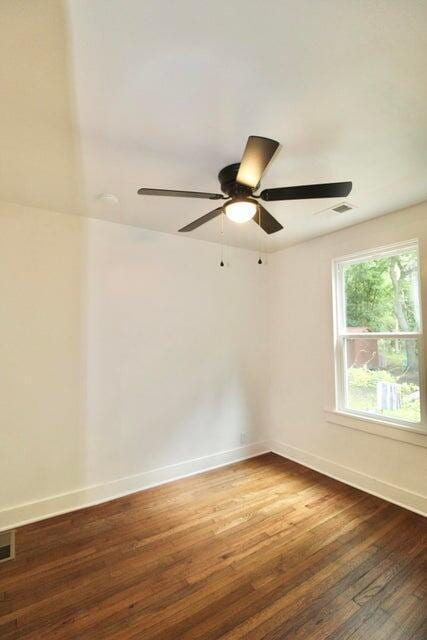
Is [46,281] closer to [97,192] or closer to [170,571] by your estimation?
[97,192]

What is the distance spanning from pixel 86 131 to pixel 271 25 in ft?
3.51

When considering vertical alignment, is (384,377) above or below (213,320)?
below

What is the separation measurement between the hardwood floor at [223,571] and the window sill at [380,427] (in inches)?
23.3

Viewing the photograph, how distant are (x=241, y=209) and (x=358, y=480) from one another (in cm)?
281

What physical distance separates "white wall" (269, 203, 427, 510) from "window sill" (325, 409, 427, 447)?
50 millimetres

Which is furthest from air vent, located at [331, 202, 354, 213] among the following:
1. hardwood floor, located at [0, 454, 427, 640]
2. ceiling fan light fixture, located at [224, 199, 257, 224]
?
hardwood floor, located at [0, 454, 427, 640]

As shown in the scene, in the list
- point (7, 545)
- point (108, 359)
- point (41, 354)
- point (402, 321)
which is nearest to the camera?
point (7, 545)

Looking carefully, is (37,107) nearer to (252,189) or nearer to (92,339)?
(252,189)

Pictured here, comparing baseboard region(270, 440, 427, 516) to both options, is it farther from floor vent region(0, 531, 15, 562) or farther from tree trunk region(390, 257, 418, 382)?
floor vent region(0, 531, 15, 562)

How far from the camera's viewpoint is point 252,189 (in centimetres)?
181

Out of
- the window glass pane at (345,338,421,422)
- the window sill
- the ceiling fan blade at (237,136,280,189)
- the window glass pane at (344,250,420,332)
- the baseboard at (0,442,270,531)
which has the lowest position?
the baseboard at (0,442,270,531)

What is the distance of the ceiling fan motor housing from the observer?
1.80 metres

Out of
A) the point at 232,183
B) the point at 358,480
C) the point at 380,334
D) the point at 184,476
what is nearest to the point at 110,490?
the point at 184,476

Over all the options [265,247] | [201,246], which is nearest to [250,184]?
[201,246]
